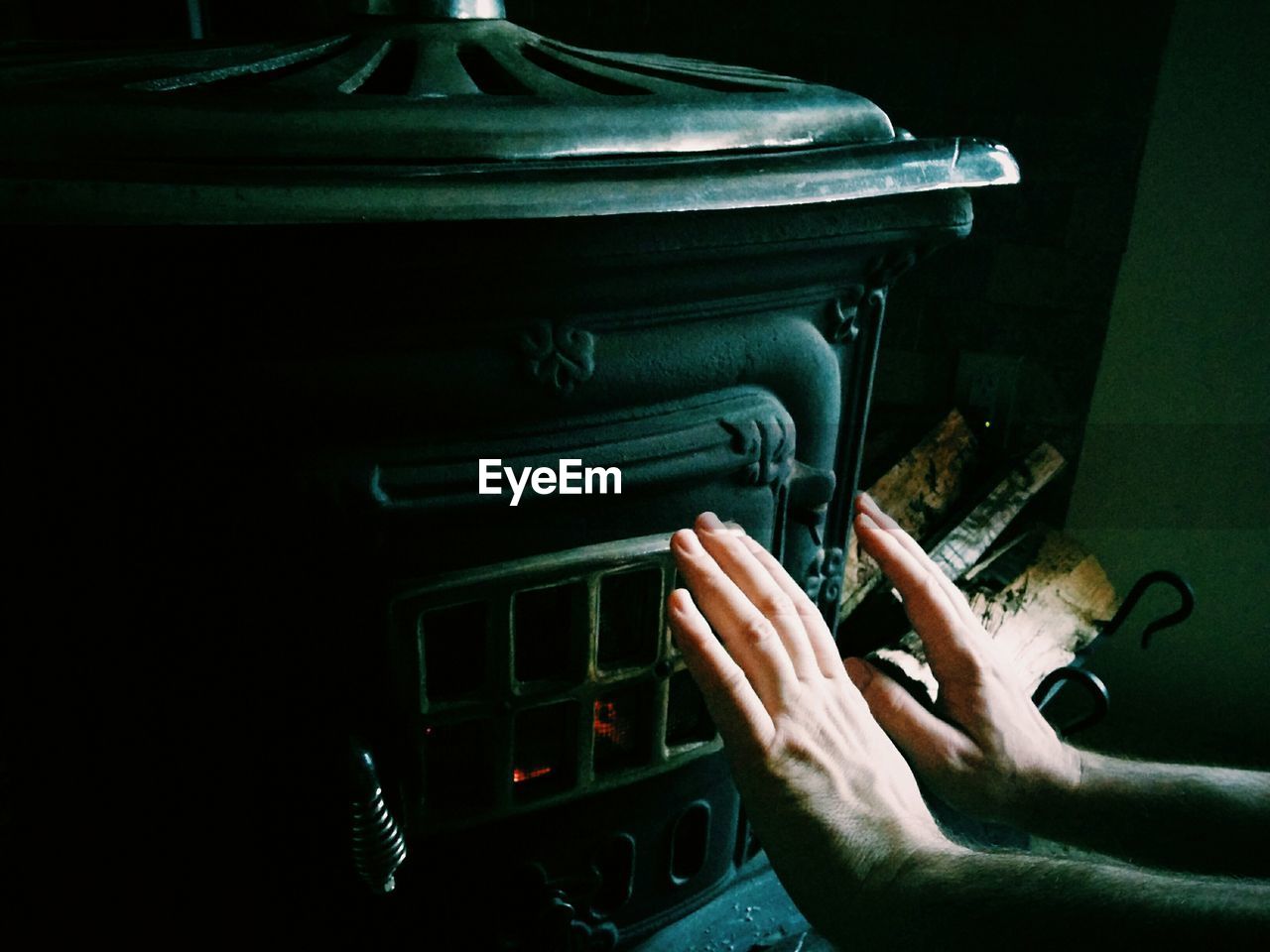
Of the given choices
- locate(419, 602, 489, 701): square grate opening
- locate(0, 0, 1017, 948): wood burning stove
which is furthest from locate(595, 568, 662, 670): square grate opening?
locate(419, 602, 489, 701): square grate opening

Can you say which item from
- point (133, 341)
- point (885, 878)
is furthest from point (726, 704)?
point (133, 341)

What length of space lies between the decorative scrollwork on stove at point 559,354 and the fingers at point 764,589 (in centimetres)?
18

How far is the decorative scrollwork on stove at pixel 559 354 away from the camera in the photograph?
79cm

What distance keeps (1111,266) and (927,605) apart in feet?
3.13

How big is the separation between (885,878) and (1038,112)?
4.37 ft

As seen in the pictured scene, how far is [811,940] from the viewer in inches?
46.5

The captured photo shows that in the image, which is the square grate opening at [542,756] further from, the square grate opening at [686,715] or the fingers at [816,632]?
the fingers at [816,632]

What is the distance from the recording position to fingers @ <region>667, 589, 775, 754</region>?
770 mm

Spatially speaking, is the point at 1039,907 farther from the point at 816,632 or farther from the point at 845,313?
the point at 845,313

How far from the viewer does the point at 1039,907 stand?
0.63 m

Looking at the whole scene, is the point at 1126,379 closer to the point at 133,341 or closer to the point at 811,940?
the point at 811,940

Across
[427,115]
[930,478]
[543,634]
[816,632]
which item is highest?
[427,115]

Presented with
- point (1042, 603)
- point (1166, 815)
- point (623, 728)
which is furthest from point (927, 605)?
point (1042, 603)

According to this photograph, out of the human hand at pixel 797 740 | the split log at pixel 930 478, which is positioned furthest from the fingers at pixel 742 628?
the split log at pixel 930 478
